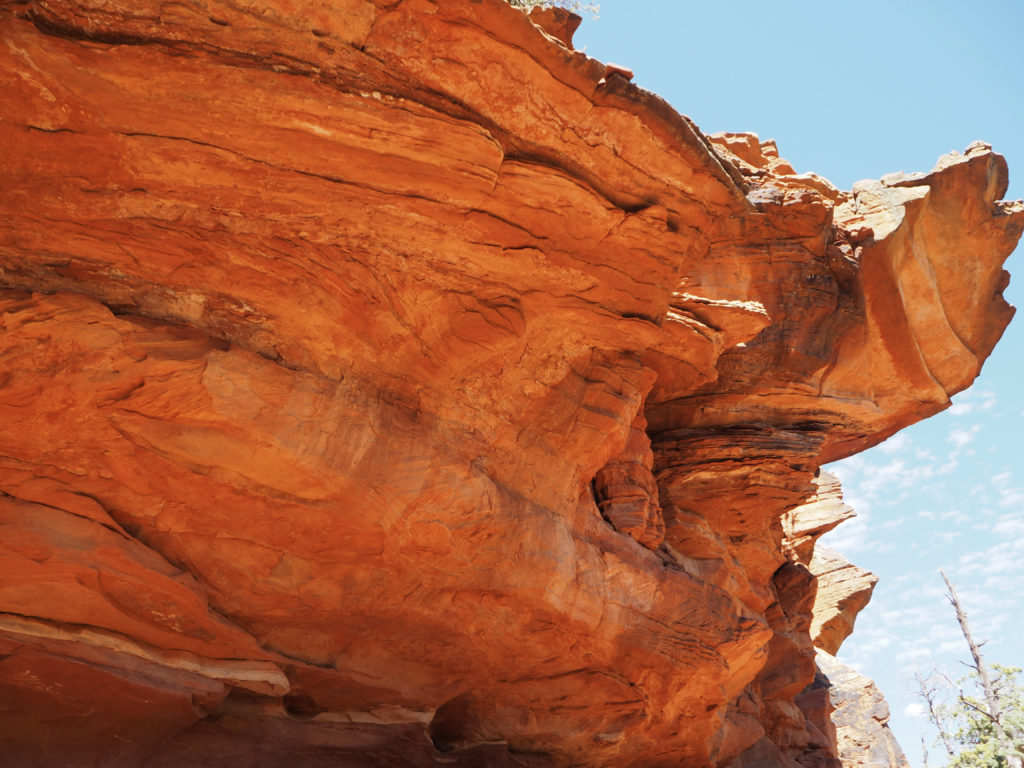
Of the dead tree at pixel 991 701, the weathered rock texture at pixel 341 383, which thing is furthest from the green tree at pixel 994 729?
the weathered rock texture at pixel 341 383

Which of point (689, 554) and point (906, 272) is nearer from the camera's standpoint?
point (689, 554)

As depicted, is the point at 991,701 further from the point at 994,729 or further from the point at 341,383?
the point at 341,383

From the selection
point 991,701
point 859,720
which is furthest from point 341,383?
point 991,701

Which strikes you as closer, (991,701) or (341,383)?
(341,383)

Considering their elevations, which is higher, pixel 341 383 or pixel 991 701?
pixel 991 701

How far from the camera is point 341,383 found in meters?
7.53

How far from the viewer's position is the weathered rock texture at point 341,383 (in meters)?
6.22

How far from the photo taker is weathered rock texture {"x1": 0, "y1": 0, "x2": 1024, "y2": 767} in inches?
245

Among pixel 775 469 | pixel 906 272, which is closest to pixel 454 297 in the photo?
pixel 775 469

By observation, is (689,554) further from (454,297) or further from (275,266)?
(275,266)

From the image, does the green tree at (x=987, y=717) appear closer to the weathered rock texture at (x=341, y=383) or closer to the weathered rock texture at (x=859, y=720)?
the weathered rock texture at (x=859, y=720)

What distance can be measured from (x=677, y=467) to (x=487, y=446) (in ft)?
15.4

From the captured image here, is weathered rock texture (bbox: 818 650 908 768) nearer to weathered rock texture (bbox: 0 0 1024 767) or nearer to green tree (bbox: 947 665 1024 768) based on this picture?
green tree (bbox: 947 665 1024 768)

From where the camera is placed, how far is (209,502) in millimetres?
7129
